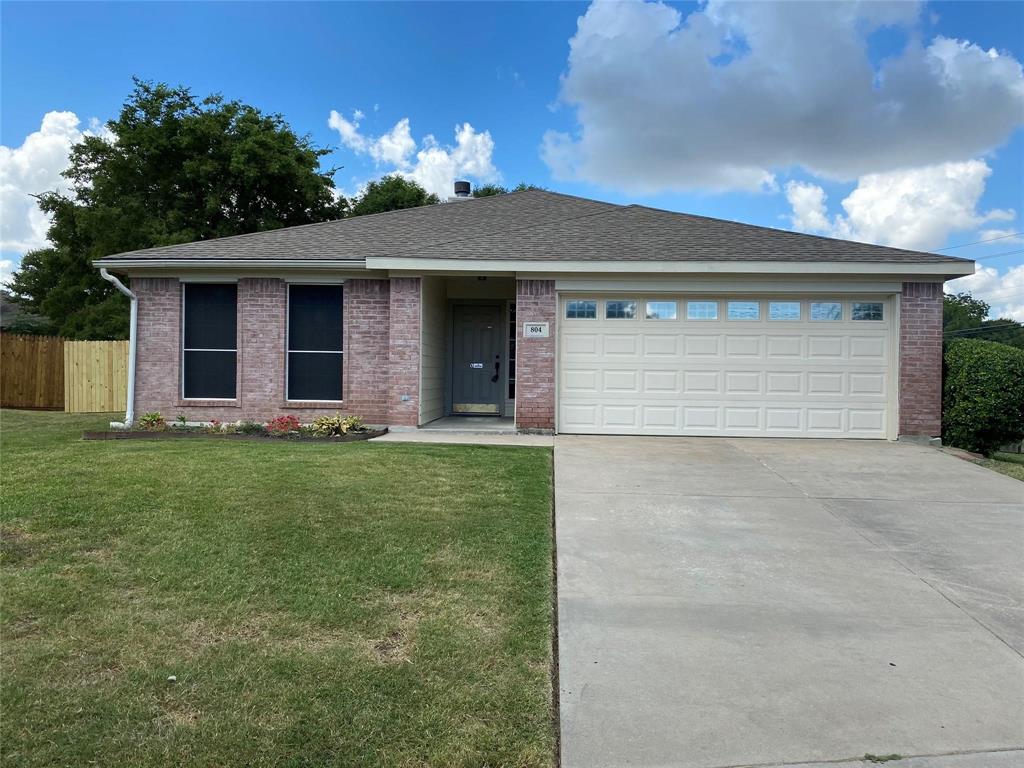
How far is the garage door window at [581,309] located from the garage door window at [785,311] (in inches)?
114

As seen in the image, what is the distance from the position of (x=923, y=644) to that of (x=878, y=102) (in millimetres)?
15293

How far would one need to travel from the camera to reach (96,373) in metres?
16.9

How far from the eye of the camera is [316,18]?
1344cm

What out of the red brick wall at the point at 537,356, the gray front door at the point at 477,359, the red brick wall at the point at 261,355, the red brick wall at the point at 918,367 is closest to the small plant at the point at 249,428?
the red brick wall at the point at 261,355

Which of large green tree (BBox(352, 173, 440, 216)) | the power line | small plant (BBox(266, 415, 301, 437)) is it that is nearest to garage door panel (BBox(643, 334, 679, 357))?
small plant (BBox(266, 415, 301, 437))

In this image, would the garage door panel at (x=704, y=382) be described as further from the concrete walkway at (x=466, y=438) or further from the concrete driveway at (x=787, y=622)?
the concrete driveway at (x=787, y=622)

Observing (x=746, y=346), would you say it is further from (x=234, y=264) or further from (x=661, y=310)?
(x=234, y=264)

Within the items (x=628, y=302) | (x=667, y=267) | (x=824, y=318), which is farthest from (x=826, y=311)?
(x=628, y=302)

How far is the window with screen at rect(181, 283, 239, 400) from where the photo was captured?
11109 millimetres

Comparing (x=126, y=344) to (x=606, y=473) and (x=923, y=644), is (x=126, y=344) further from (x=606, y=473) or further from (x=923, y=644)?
(x=923, y=644)

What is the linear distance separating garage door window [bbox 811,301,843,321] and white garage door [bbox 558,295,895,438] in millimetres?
16

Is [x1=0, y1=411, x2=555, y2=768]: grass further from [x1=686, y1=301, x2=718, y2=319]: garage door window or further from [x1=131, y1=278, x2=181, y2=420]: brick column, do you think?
[x1=686, y1=301, x2=718, y2=319]: garage door window

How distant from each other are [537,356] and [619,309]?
1596mm

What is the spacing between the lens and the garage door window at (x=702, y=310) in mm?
10430
